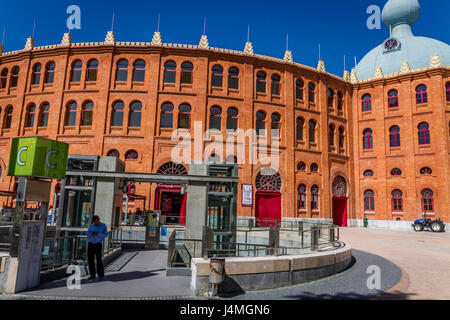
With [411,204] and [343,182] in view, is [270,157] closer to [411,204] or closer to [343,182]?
[343,182]

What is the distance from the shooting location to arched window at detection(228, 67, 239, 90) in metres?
29.0

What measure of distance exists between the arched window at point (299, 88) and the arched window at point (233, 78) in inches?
250

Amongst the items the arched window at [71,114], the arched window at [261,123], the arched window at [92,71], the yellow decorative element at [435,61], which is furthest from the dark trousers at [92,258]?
the yellow decorative element at [435,61]

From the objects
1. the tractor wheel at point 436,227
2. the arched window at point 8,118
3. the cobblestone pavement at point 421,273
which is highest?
the arched window at point 8,118

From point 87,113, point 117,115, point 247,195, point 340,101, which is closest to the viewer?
point 247,195

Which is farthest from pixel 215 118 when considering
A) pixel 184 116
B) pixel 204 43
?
pixel 204 43

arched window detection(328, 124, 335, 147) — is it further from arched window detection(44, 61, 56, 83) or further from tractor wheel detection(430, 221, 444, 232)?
arched window detection(44, 61, 56, 83)

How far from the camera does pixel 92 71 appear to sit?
28.1m

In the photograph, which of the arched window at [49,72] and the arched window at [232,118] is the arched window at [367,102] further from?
the arched window at [49,72]

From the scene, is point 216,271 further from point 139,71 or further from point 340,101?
point 340,101

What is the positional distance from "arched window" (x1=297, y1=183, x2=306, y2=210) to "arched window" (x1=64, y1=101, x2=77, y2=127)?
70.3ft

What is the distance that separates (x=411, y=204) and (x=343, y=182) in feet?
21.3

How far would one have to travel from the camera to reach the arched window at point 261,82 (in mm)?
29798

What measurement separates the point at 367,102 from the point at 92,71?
93.8 ft
